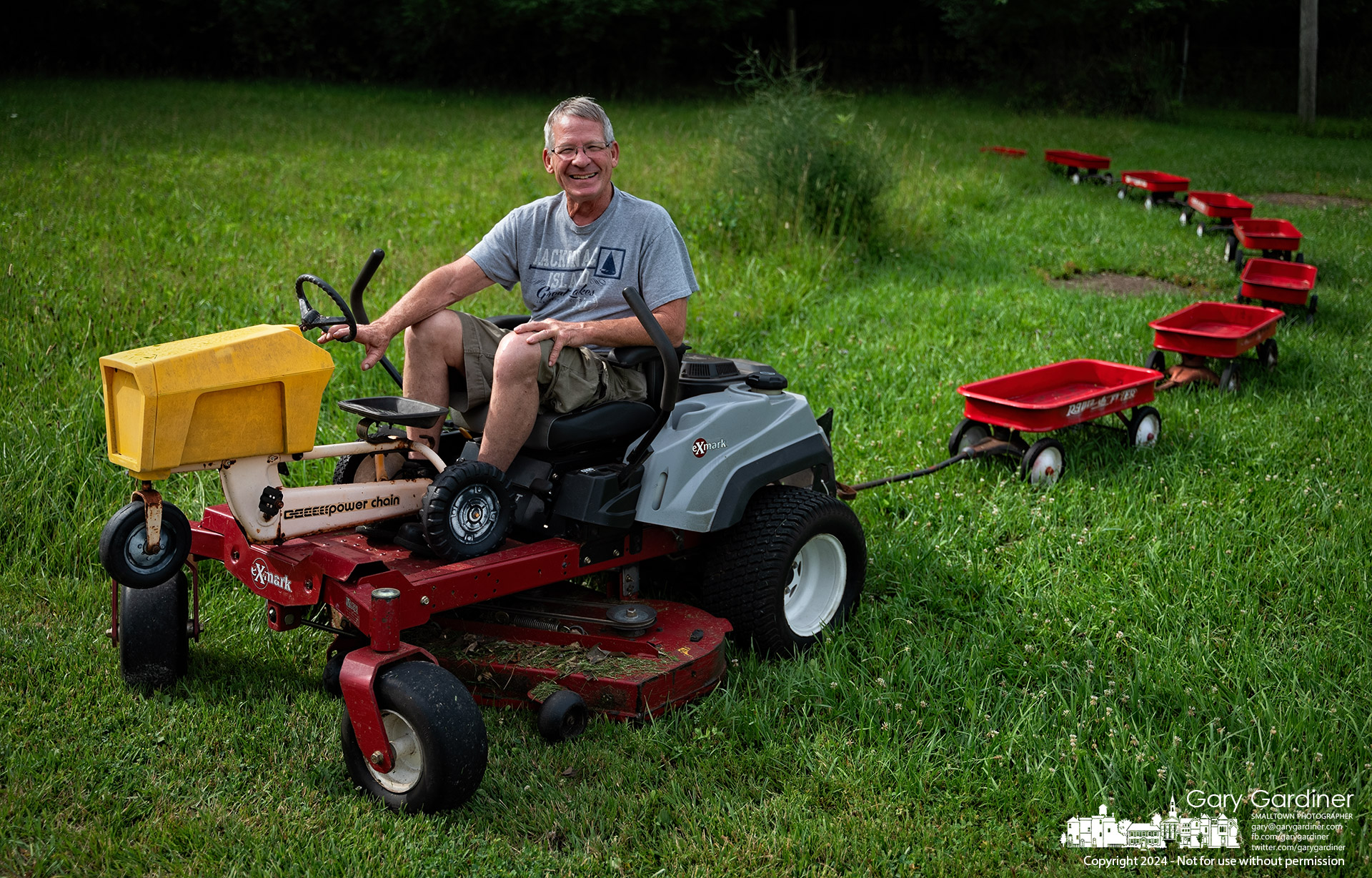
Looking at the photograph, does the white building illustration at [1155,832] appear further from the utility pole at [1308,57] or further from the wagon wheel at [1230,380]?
the utility pole at [1308,57]

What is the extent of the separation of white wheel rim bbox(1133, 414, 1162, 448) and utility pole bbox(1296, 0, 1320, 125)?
15671 millimetres

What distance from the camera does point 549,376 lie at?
3.25 metres

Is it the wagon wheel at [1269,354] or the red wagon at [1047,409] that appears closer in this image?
the red wagon at [1047,409]

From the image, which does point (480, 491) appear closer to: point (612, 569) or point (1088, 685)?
point (612, 569)

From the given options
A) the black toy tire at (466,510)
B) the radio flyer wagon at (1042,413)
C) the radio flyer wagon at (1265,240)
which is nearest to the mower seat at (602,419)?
the black toy tire at (466,510)

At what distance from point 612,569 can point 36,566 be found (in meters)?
2.08

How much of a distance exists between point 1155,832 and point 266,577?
7.64 ft

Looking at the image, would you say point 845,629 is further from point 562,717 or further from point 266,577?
point 266,577

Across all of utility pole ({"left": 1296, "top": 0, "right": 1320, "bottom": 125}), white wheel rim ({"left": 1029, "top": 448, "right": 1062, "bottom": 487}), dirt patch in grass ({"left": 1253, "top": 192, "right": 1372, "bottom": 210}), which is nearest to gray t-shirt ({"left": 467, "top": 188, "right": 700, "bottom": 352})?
white wheel rim ({"left": 1029, "top": 448, "right": 1062, "bottom": 487})

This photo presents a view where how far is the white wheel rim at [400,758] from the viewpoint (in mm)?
2713

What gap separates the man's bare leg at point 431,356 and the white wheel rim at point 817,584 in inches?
50.0

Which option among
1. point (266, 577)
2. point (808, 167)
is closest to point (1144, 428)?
point (808, 167)

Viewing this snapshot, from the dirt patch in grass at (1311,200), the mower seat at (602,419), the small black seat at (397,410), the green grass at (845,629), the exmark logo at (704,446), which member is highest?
the dirt patch in grass at (1311,200)

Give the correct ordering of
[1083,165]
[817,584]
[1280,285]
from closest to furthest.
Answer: [817,584]
[1280,285]
[1083,165]
